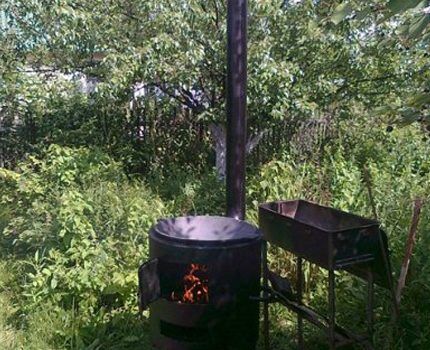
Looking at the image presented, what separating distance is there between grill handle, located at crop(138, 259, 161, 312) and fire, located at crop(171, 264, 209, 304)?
11 centimetres

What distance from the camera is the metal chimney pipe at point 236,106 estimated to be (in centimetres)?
290

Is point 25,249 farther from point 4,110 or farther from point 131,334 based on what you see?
point 4,110

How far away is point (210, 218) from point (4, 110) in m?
5.03

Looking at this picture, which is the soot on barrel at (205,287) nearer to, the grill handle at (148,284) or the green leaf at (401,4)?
the grill handle at (148,284)

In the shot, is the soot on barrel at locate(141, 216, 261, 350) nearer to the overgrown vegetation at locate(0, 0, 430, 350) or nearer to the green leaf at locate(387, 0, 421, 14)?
the overgrown vegetation at locate(0, 0, 430, 350)

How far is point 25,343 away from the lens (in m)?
3.36

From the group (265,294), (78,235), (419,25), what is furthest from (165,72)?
(419,25)

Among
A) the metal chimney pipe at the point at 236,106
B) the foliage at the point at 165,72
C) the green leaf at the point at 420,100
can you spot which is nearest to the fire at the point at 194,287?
the metal chimney pipe at the point at 236,106

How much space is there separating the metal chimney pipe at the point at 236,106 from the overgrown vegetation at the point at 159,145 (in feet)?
2.71

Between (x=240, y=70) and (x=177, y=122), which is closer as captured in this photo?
(x=240, y=70)

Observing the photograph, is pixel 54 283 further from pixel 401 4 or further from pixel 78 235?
pixel 401 4

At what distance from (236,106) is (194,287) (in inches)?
42.1

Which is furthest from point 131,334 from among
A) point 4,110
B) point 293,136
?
point 4,110

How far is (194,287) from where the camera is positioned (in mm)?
2627
